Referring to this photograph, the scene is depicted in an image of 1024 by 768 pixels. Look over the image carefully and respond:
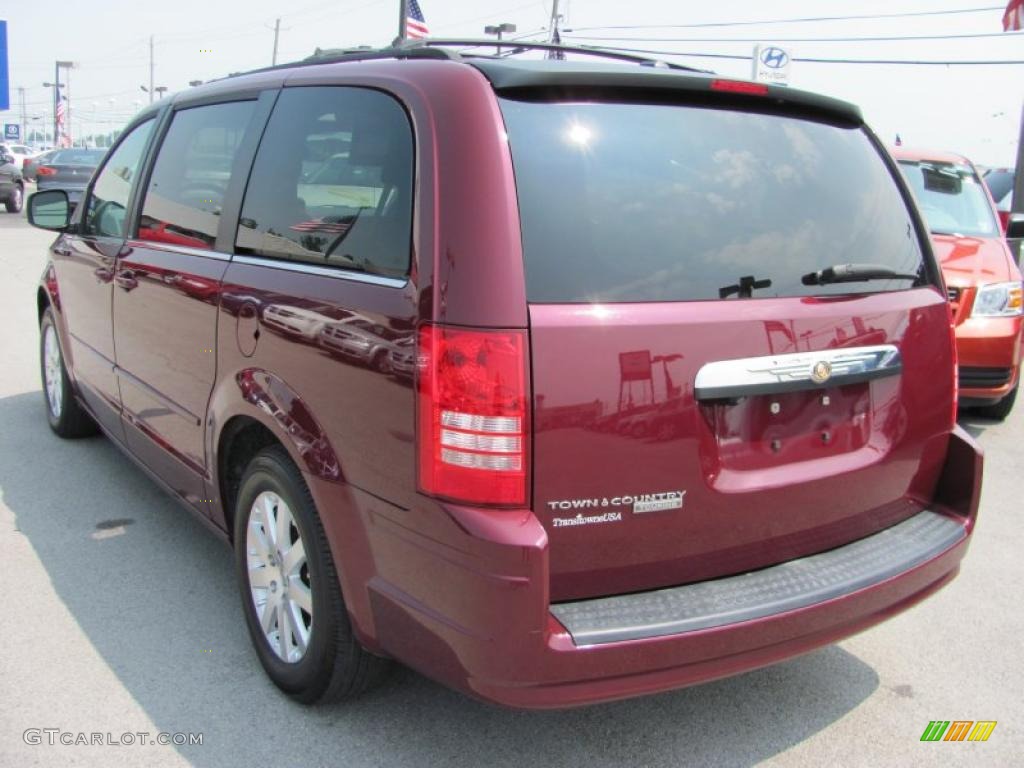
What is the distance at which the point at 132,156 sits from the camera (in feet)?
14.3

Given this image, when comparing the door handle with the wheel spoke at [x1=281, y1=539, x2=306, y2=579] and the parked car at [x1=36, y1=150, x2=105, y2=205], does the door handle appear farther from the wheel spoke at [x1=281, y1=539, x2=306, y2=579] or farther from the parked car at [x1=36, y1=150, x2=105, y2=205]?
the parked car at [x1=36, y1=150, x2=105, y2=205]

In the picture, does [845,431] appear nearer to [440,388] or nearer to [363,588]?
[440,388]

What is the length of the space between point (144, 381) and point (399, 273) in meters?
2.02

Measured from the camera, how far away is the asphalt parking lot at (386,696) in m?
2.70

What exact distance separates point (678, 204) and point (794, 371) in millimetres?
526

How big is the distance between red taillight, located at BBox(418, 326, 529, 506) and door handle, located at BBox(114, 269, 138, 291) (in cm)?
226

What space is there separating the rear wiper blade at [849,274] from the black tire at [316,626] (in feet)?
5.05

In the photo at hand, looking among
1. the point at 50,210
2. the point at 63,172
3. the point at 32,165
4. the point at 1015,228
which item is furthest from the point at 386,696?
the point at 32,165

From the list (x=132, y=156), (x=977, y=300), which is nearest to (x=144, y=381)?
(x=132, y=156)

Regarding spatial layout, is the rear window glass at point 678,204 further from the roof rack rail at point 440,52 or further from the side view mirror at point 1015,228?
the side view mirror at point 1015,228

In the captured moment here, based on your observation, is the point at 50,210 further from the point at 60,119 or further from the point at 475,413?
the point at 60,119

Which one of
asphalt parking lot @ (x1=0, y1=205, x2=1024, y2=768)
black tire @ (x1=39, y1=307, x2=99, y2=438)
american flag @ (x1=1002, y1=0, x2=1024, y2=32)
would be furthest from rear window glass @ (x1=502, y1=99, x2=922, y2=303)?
american flag @ (x1=1002, y1=0, x2=1024, y2=32)

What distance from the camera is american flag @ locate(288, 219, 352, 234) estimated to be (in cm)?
259

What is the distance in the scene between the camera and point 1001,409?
6.66 meters
